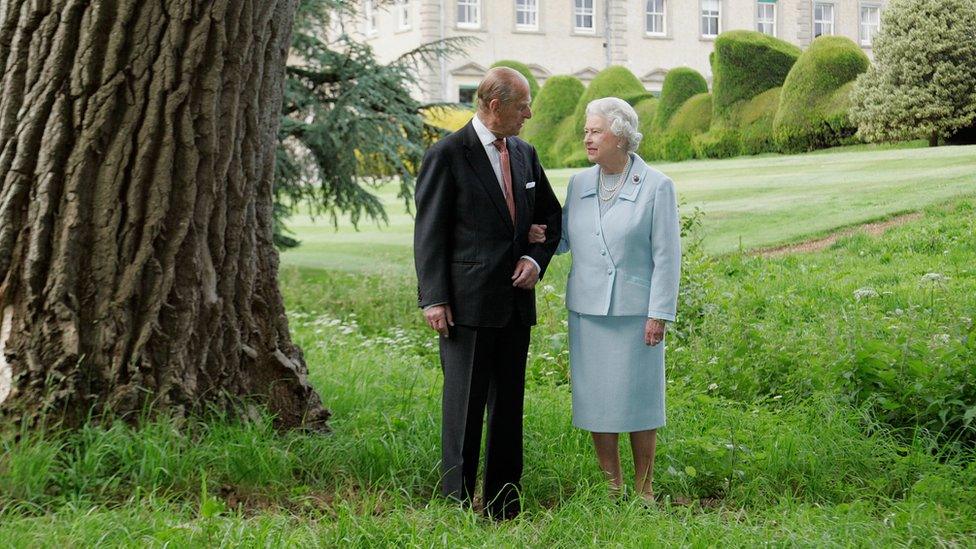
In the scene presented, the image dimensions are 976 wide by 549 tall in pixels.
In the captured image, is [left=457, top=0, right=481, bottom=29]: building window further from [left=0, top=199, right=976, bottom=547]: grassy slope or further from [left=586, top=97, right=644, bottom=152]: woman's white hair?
[left=586, top=97, right=644, bottom=152]: woman's white hair

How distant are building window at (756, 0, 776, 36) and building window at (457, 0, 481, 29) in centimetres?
300

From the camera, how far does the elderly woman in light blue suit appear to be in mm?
3688

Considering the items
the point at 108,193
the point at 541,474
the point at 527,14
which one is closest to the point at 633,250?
the point at 541,474

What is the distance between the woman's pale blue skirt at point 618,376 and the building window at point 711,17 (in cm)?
748

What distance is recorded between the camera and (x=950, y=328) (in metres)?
5.46

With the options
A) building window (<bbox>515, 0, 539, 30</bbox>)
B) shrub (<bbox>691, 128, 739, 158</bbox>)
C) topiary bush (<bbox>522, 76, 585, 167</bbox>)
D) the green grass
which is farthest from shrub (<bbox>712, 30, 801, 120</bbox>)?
the green grass

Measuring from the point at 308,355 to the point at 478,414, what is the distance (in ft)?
9.76

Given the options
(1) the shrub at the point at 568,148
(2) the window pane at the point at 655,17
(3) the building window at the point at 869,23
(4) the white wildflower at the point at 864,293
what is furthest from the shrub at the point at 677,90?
(4) the white wildflower at the point at 864,293

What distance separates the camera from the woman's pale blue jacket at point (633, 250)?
3.67 meters

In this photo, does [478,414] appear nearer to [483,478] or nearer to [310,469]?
[483,478]

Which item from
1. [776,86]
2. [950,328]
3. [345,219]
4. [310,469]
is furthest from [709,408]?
[345,219]

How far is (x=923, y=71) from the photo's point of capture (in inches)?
319

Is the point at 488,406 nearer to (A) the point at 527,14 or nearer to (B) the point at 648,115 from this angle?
(B) the point at 648,115

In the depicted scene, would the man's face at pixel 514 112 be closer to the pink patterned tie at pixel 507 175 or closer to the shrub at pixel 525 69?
the pink patterned tie at pixel 507 175
